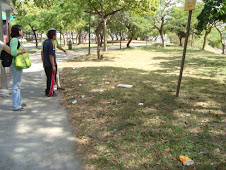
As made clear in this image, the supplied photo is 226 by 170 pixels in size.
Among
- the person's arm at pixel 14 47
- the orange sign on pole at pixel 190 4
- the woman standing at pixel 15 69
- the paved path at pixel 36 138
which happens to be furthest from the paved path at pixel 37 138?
the orange sign on pole at pixel 190 4

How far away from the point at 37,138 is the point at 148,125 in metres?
2.01

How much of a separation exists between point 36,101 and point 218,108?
4.52m

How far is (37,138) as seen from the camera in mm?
3668

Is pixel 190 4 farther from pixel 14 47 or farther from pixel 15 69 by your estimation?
pixel 15 69

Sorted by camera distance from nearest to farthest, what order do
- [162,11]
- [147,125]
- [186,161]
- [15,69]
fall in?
[186,161]
[147,125]
[15,69]
[162,11]

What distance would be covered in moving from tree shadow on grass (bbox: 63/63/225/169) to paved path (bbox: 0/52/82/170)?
0.82 ft

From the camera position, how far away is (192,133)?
12.3ft

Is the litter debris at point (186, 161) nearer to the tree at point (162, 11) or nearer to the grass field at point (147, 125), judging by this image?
the grass field at point (147, 125)

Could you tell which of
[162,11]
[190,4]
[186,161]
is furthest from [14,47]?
[162,11]

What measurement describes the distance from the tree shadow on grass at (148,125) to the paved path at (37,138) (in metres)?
0.25

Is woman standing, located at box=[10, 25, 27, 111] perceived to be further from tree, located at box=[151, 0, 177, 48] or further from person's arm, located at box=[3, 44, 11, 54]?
tree, located at box=[151, 0, 177, 48]

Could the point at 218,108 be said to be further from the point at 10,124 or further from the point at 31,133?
the point at 10,124

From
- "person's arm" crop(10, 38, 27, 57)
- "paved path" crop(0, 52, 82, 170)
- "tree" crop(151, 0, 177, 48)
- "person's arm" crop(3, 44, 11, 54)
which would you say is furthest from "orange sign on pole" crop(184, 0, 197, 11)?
"tree" crop(151, 0, 177, 48)

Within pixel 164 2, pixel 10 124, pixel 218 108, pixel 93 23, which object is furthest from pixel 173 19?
pixel 10 124
